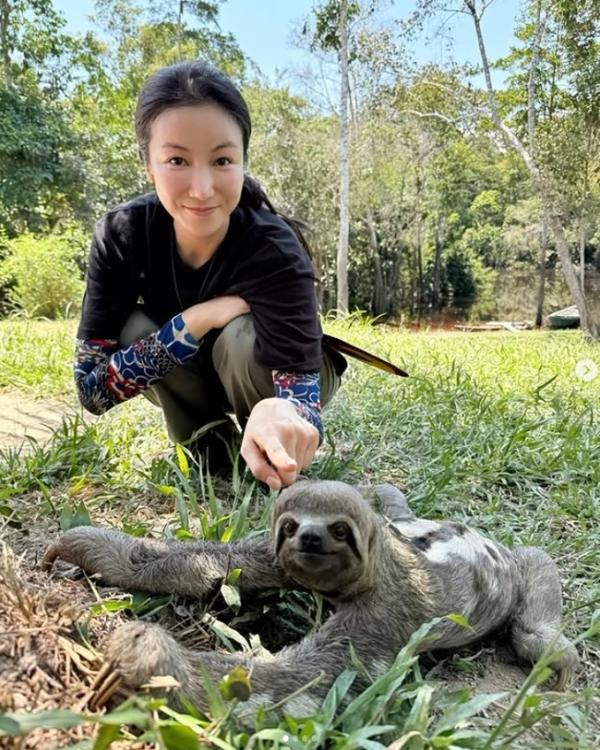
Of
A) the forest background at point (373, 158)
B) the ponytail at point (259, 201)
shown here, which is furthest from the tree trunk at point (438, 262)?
the ponytail at point (259, 201)

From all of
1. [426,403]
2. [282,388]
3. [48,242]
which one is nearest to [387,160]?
[48,242]

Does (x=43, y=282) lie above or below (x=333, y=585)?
above

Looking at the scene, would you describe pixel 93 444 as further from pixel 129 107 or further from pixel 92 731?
pixel 129 107

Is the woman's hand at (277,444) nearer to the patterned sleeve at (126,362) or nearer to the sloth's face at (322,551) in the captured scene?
the sloth's face at (322,551)

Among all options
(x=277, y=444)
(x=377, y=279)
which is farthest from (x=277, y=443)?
(x=377, y=279)

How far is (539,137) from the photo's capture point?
12484 millimetres

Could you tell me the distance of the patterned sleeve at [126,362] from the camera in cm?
225

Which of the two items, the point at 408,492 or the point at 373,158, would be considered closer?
the point at 408,492

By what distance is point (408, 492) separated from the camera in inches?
92.4

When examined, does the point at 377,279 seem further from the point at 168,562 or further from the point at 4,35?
the point at 168,562

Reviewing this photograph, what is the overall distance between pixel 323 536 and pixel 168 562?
1.46 feet

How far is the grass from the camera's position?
1.05 m

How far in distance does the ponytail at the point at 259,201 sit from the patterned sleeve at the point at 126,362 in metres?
0.54

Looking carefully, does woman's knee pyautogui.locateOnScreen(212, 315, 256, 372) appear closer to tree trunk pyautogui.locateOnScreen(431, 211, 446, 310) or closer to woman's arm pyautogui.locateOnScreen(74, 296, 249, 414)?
woman's arm pyautogui.locateOnScreen(74, 296, 249, 414)
